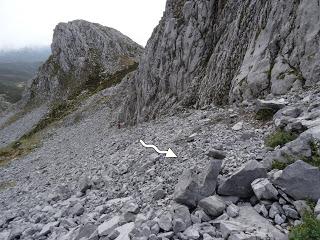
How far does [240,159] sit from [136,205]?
189 inches

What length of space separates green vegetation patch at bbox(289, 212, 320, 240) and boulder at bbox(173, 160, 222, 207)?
3.55 m

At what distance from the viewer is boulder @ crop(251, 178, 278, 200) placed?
12.5 meters

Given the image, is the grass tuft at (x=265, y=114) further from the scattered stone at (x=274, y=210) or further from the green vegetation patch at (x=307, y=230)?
the green vegetation patch at (x=307, y=230)

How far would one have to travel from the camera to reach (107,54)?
356 ft

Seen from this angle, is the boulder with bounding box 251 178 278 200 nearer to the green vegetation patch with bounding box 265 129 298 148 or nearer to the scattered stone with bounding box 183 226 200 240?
the scattered stone with bounding box 183 226 200 240

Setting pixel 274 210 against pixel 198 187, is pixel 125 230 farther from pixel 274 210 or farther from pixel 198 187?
pixel 274 210

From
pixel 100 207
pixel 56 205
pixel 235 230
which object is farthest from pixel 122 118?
pixel 235 230

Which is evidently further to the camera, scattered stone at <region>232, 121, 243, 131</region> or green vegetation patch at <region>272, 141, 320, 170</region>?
scattered stone at <region>232, 121, 243, 131</region>

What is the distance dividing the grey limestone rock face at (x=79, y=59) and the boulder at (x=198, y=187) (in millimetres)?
86966

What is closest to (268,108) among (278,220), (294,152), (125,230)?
(294,152)

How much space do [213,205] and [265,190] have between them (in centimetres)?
184

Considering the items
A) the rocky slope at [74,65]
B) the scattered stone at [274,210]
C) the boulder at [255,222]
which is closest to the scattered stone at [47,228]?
the boulder at [255,222]

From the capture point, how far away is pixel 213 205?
12.9m

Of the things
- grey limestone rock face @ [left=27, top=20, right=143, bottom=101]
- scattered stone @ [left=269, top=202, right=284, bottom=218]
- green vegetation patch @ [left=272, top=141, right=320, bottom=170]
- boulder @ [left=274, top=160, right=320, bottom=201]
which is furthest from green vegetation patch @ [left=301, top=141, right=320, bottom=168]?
grey limestone rock face @ [left=27, top=20, right=143, bottom=101]
